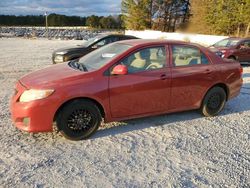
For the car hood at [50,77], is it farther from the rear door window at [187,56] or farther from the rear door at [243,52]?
the rear door at [243,52]

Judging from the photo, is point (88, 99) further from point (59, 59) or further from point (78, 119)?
point (59, 59)

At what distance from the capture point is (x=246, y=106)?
665cm

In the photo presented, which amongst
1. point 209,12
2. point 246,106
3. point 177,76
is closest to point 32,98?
point 177,76

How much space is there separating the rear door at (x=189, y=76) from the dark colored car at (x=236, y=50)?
794 cm

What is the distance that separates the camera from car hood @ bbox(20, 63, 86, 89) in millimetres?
4324

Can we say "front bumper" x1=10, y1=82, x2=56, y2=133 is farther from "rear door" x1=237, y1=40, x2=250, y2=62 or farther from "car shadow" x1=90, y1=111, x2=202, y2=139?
"rear door" x1=237, y1=40, x2=250, y2=62

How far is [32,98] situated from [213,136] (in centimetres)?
306

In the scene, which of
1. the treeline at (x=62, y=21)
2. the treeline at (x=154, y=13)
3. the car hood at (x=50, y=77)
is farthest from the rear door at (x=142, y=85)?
the treeline at (x=62, y=21)

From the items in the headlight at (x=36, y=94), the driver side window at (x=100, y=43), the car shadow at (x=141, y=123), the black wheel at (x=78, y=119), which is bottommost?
the car shadow at (x=141, y=123)

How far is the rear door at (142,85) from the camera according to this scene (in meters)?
4.66

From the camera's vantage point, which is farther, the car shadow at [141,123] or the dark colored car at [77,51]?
the dark colored car at [77,51]

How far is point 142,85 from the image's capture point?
4828mm

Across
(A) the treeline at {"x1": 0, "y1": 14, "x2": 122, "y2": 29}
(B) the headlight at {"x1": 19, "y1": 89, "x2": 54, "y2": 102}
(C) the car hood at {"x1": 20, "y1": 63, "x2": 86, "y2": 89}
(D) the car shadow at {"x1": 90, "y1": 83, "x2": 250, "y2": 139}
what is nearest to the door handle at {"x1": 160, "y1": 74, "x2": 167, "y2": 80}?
(D) the car shadow at {"x1": 90, "y1": 83, "x2": 250, "y2": 139}

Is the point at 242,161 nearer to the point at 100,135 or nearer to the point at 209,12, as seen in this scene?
the point at 100,135
